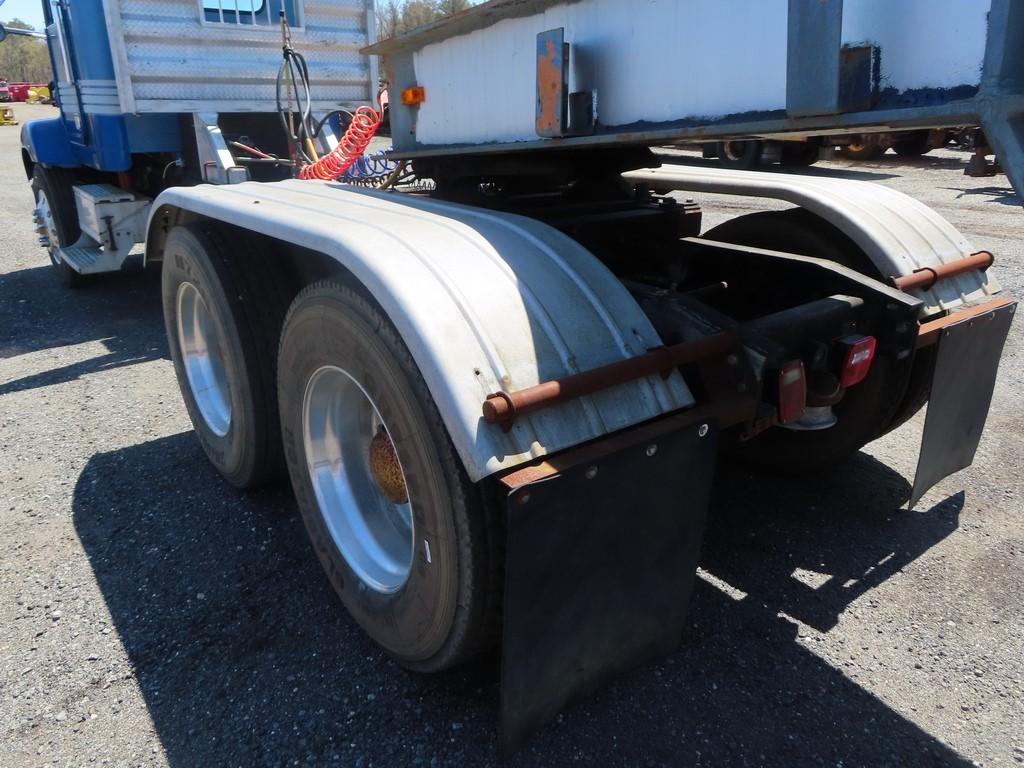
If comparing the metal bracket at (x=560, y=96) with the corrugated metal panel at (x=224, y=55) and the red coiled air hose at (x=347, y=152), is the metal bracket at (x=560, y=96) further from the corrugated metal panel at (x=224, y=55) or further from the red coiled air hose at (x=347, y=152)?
the corrugated metal panel at (x=224, y=55)

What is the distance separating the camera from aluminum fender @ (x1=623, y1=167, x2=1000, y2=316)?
2.57 metres

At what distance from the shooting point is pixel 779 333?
206cm

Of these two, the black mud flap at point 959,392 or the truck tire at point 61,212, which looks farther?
the truck tire at point 61,212

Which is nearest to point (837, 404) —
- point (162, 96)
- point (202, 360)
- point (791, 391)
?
point (791, 391)

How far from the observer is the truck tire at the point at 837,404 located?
280 cm

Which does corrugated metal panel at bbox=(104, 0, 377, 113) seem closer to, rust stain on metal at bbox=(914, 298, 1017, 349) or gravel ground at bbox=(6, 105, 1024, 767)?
gravel ground at bbox=(6, 105, 1024, 767)

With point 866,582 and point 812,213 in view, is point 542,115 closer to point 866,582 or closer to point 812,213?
point 812,213

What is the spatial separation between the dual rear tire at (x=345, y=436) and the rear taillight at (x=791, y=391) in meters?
0.83

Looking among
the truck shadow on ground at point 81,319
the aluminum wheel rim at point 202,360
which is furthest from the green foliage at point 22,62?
the aluminum wheel rim at point 202,360

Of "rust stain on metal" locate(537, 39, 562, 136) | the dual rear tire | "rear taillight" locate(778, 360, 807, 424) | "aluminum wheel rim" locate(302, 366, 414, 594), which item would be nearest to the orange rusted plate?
"rust stain on metal" locate(537, 39, 562, 136)

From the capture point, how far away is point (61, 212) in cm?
692

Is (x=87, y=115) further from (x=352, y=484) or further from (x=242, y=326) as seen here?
(x=352, y=484)

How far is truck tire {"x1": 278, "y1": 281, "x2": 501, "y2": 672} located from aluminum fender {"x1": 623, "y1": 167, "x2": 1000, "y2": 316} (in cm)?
166

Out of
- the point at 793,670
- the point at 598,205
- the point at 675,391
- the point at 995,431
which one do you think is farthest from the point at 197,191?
the point at 995,431
